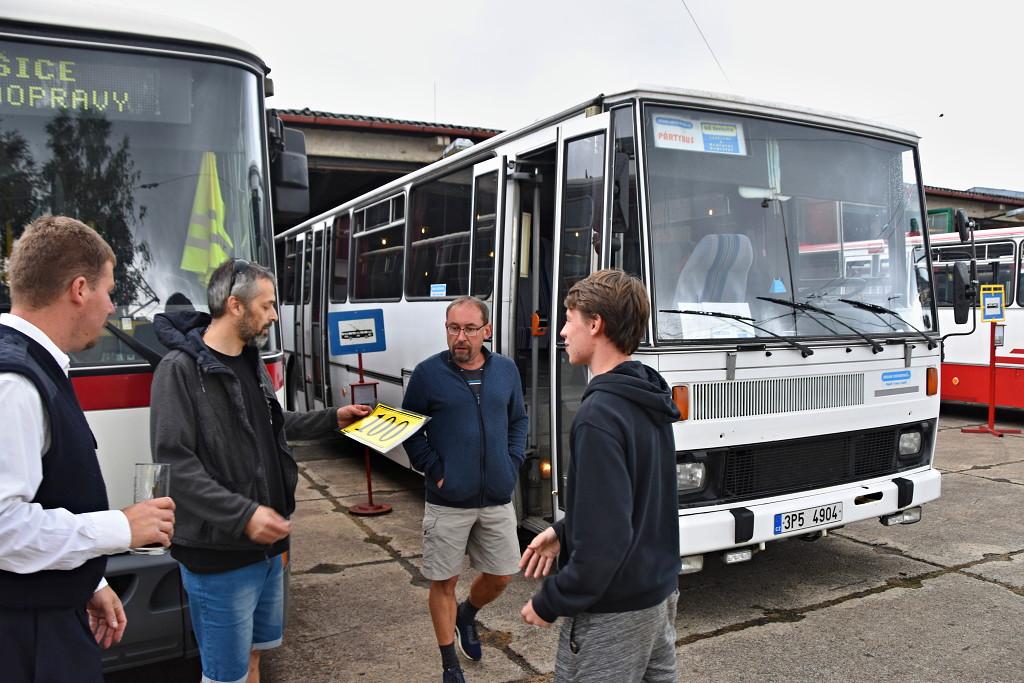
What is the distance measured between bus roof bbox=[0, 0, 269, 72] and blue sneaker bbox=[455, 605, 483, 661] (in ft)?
10.4

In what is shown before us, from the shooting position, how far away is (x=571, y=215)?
217 inches

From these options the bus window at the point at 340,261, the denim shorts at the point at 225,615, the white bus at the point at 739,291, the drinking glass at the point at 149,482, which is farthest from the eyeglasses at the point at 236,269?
the bus window at the point at 340,261

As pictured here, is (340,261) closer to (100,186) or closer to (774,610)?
(100,186)

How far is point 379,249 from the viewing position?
9.21 meters

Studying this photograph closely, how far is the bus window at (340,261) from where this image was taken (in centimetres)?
1038

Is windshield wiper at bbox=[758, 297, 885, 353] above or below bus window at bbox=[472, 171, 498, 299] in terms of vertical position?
below

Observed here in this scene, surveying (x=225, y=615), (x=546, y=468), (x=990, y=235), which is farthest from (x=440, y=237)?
(x=990, y=235)

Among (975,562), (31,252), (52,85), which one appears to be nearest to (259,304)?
(31,252)

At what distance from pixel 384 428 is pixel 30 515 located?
2.06 meters

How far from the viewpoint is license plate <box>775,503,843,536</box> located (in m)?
5.10

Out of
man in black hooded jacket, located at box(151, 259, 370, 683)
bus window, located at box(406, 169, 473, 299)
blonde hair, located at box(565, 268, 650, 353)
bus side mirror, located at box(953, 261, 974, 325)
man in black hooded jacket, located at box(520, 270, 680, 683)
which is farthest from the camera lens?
bus window, located at box(406, 169, 473, 299)

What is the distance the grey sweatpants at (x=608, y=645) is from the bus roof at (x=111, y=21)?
3.44m

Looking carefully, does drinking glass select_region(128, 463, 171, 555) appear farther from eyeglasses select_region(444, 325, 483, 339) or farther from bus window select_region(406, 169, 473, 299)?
bus window select_region(406, 169, 473, 299)

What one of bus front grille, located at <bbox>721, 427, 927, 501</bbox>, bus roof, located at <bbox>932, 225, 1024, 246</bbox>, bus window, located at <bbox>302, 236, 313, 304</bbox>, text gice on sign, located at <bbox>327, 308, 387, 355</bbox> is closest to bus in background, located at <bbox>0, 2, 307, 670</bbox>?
bus front grille, located at <bbox>721, 427, 927, 501</bbox>
